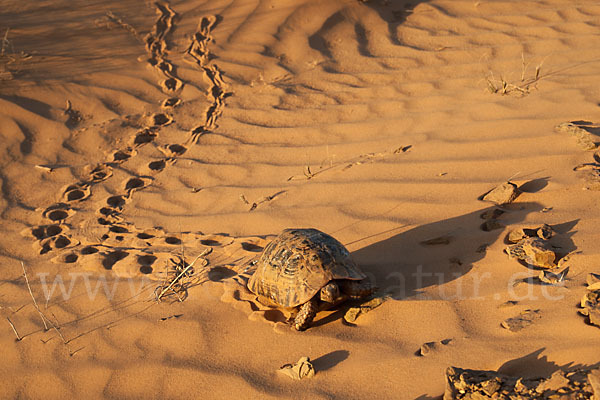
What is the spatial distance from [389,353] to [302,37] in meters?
4.72

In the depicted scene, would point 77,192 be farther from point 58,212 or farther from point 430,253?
point 430,253

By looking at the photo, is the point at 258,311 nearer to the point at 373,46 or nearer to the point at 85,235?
the point at 85,235

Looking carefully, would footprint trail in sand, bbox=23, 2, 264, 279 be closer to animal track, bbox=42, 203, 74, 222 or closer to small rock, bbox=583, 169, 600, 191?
animal track, bbox=42, 203, 74, 222

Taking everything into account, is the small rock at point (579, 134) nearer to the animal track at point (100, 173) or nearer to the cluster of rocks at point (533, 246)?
the cluster of rocks at point (533, 246)

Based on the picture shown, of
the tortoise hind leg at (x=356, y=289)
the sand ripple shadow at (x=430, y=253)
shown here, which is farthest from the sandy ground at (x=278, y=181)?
the tortoise hind leg at (x=356, y=289)

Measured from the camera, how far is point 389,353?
242 cm

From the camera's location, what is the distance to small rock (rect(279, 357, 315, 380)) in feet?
7.79

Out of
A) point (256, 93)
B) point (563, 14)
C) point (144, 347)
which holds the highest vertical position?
point (563, 14)

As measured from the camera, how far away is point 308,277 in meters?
2.64

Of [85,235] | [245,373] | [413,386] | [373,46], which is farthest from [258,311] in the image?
[373,46]

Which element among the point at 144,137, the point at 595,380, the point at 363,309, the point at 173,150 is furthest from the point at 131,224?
the point at 595,380

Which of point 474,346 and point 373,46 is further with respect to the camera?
point 373,46

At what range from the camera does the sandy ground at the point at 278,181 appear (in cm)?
253

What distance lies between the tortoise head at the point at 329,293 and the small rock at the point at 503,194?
1.35 meters
